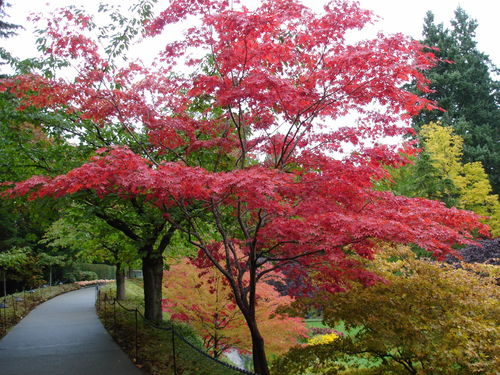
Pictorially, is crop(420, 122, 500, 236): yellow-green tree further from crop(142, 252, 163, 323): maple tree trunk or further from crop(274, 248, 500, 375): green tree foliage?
crop(274, 248, 500, 375): green tree foliage

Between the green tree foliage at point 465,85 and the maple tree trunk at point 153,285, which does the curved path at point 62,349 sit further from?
A: the green tree foliage at point 465,85

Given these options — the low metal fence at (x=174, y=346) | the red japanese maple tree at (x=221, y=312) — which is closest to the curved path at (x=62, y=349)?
the low metal fence at (x=174, y=346)

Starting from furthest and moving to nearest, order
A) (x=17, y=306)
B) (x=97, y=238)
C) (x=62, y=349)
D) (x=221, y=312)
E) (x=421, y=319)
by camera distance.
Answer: (x=17, y=306)
(x=97, y=238)
(x=221, y=312)
(x=62, y=349)
(x=421, y=319)

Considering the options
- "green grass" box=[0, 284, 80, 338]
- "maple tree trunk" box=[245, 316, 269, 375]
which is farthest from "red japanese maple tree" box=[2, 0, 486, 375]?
"green grass" box=[0, 284, 80, 338]

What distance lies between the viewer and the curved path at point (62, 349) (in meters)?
8.12

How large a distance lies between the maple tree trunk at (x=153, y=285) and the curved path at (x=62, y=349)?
1.22 m

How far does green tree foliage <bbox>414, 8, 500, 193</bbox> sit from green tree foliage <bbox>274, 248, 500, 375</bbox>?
30074 mm

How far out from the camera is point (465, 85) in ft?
114

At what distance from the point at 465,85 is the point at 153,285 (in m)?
32.6

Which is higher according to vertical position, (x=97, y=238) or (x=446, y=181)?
(x=446, y=181)

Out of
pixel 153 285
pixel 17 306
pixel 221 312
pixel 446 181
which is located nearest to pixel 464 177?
pixel 446 181

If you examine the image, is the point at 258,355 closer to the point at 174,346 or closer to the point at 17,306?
the point at 174,346

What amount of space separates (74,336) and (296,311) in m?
7.54

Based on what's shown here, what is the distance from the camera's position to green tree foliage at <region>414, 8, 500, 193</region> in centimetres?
3425
